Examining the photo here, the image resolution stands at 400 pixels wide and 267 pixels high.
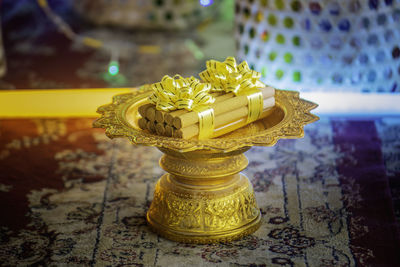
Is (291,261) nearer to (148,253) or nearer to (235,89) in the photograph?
(148,253)

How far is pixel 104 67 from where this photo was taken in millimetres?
3482

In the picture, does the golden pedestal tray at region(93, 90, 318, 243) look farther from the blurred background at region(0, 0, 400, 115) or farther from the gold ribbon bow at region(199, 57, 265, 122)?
the blurred background at region(0, 0, 400, 115)

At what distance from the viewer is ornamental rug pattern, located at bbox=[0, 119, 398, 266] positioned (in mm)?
→ 1671

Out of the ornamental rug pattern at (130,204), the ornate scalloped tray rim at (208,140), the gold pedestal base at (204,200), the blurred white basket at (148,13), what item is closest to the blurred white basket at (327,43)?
the ornamental rug pattern at (130,204)

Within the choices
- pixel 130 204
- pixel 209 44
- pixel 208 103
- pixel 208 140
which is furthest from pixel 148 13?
pixel 208 140

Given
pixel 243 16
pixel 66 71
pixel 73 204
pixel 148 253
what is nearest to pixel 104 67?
pixel 66 71

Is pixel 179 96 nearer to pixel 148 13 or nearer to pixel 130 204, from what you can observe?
pixel 130 204

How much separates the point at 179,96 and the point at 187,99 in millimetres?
29

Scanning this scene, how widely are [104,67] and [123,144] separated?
3.59 ft

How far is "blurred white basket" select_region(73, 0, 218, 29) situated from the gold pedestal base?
97.5 inches

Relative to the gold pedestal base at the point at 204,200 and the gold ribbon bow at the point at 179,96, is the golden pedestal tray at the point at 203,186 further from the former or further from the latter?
the gold ribbon bow at the point at 179,96

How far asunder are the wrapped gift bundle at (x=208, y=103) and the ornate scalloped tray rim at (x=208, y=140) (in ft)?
0.17

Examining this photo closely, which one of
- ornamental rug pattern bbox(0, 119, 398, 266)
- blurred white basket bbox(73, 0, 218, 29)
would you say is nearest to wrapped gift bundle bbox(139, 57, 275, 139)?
ornamental rug pattern bbox(0, 119, 398, 266)

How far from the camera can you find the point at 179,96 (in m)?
1.67
